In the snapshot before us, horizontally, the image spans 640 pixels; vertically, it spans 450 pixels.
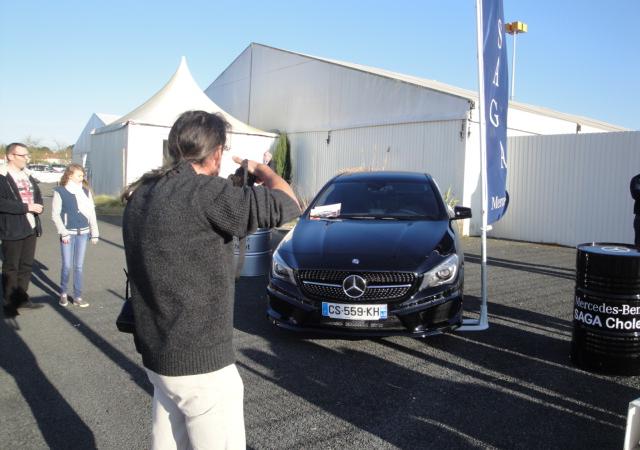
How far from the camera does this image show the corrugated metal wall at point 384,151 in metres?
13.9

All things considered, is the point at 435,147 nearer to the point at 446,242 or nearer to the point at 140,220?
the point at 446,242

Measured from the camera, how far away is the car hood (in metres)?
4.54

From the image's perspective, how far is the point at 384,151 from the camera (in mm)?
16141

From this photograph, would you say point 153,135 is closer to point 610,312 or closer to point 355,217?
point 355,217

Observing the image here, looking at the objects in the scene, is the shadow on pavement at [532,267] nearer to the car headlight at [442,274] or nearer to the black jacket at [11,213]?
the car headlight at [442,274]

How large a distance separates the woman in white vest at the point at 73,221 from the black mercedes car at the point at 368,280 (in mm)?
2607

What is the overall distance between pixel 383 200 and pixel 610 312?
261 cm

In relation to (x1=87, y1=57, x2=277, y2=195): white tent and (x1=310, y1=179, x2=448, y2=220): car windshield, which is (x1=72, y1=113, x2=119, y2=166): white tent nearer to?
(x1=87, y1=57, x2=277, y2=195): white tent

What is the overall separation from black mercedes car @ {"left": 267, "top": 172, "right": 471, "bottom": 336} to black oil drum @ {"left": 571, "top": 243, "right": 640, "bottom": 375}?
1016 mm

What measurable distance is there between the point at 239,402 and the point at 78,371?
2830 mm

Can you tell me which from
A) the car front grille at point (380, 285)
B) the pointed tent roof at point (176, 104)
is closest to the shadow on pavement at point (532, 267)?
the car front grille at point (380, 285)

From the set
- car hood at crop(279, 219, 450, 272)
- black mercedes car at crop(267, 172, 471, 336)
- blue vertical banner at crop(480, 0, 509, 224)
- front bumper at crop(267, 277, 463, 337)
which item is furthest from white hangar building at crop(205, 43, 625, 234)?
front bumper at crop(267, 277, 463, 337)

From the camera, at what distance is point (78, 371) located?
14.0 feet

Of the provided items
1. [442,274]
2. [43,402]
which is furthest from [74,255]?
[442,274]
